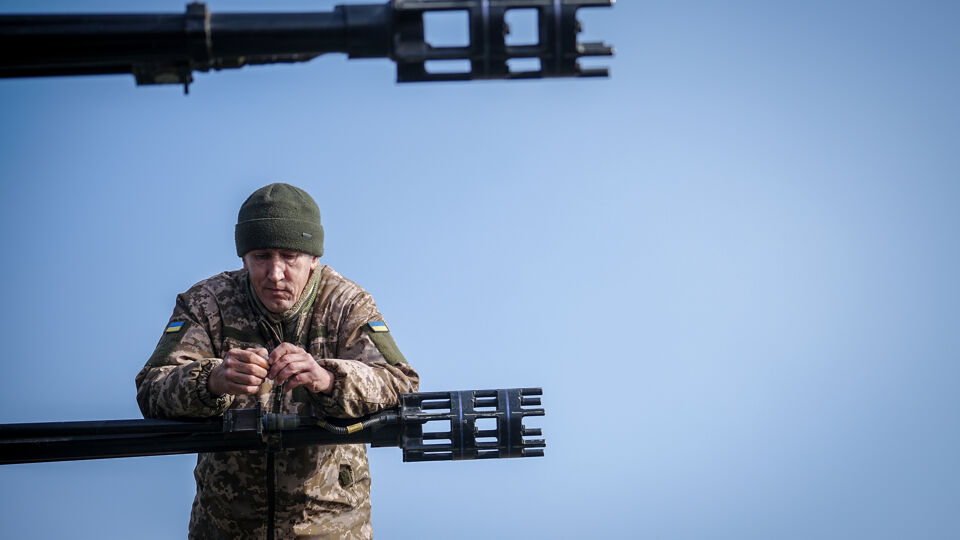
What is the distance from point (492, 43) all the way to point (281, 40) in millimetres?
552

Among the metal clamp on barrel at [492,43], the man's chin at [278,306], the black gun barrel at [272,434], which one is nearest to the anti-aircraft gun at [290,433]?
the black gun barrel at [272,434]

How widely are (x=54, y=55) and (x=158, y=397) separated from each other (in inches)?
64.1

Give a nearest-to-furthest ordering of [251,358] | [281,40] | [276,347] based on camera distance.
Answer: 1. [281,40]
2. [251,358]
3. [276,347]

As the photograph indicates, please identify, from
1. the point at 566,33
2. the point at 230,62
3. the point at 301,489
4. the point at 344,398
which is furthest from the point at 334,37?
the point at 301,489

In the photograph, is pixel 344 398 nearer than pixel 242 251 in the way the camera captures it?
Yes

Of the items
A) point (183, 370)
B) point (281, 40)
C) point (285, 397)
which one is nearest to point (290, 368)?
point (183, 370)

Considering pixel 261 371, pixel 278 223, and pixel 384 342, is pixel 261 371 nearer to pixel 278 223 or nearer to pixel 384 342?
pixel 384 342

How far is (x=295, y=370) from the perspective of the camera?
153 inches

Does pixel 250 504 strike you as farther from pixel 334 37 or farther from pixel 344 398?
pixel 334 37

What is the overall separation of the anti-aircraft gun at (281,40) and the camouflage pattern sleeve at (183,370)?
4.72ft

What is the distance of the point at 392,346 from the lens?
4.48 metres

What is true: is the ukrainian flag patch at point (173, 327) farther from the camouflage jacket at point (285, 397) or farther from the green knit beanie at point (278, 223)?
the green knit beanie at point (278, 223)

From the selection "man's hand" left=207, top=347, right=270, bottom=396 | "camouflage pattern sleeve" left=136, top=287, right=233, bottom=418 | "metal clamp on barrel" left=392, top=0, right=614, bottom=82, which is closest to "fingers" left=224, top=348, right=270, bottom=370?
"man's hand" left=207, top=347, right=270, bottom=396

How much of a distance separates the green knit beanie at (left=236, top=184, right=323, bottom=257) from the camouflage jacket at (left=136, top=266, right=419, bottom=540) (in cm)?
21
